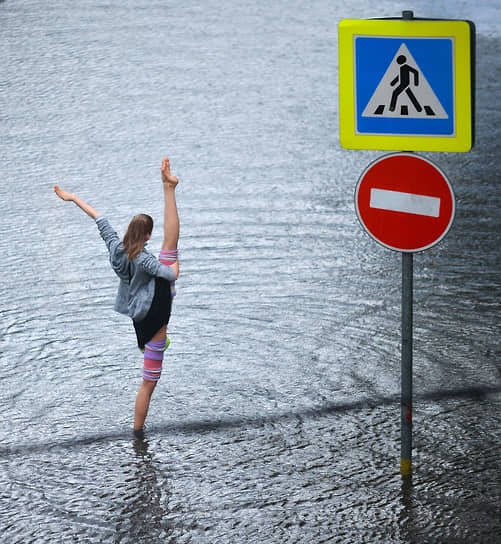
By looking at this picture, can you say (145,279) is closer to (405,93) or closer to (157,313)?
(157,313)

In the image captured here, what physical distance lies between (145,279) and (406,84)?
83.5 inches

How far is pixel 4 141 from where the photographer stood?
14.9 metres

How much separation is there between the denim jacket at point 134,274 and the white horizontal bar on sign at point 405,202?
1.50 meters

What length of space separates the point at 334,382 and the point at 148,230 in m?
2.00

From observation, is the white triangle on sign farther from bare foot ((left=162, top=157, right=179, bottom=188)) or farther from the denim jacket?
the denim jacket

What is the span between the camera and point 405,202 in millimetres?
5715

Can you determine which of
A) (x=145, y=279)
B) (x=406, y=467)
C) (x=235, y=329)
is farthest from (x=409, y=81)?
(x=235, y=329)

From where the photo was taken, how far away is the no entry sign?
5648 millimetres

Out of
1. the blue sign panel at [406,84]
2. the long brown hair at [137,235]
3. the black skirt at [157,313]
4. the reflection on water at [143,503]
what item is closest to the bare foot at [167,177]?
the long brown hair at [137,235]

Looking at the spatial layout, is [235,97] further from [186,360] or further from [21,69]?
[186,360]

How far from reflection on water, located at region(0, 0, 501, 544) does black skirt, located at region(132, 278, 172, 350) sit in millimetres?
691

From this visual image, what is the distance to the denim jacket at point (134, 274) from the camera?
6344 mm

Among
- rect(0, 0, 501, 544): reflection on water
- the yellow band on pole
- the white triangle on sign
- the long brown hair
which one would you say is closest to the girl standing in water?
the long brown hair

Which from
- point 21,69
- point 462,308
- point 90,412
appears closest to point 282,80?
point 21,69
